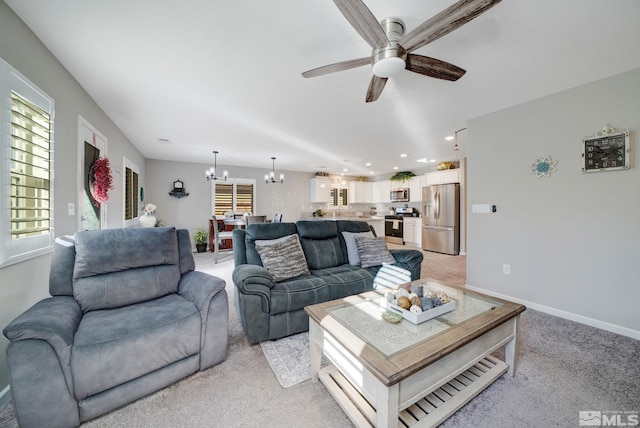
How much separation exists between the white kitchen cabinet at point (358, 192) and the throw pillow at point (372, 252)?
17.8 feet

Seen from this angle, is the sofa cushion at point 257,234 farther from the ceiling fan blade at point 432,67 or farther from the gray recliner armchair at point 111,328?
the ceiling fan blade at point 432,67

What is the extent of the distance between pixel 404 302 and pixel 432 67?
1.70 m

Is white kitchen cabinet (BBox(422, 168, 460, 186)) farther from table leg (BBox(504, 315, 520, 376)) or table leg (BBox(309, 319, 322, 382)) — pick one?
table leg (BBox(309, 319, 322, 382))

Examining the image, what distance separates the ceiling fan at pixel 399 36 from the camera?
4.12 feet

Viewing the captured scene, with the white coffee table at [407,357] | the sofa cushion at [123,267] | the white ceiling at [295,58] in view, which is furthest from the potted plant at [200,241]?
the white coffee table at [407,357]

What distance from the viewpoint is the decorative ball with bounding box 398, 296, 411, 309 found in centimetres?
153

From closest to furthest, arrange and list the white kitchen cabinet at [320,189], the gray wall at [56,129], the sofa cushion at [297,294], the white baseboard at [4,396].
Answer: the white baseboard at [4,396] < the gray wall at [56,129] < the sofa cushion at [297,294] < the white kitchen cabinet at [320,189]

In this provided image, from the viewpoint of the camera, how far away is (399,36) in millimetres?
1665

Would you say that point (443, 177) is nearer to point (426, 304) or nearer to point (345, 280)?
point (345, 280)

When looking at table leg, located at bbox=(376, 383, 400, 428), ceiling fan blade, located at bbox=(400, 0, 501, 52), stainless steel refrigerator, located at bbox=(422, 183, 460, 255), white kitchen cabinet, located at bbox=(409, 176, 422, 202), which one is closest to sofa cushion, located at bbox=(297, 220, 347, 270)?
A: table leg, located at bbox=(376, 383, 400, 428)

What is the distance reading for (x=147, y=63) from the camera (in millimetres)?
2096

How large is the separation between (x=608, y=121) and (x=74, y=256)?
4.77 m

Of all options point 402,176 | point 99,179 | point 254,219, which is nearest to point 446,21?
point 99,179

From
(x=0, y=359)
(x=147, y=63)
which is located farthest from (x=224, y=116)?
(x=0, y=359)
